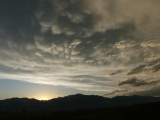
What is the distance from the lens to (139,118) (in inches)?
3799

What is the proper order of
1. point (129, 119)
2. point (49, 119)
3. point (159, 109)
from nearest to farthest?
point (49, 119), point (129, 119), point (159, 109)

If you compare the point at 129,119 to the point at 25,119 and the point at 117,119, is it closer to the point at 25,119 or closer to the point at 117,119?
the point at 117,119

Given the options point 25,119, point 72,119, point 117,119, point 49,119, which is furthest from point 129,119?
point 25,119

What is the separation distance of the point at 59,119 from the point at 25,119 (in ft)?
42.9

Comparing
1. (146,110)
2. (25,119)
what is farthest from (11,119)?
(146,110)

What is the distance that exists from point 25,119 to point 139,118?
146 feet

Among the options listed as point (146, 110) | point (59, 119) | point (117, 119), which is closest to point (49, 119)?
point (59, 119)

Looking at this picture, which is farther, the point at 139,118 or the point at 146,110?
the point at 146,110

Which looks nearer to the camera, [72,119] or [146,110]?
[72,119]

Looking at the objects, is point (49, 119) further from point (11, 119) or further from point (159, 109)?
point (159, 109)

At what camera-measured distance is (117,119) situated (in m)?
95.5

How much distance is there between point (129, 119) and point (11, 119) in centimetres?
4495

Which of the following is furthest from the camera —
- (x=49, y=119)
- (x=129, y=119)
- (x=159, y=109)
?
(x=159, y=109)

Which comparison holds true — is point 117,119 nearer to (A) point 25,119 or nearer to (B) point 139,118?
(B) point 139,118
